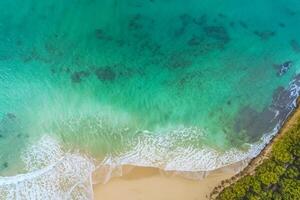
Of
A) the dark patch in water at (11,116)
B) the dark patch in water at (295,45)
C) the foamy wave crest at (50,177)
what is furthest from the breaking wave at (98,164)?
the dark patch in water at (295,45)

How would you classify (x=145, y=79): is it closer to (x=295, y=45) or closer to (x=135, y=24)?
(x=135, y=24)

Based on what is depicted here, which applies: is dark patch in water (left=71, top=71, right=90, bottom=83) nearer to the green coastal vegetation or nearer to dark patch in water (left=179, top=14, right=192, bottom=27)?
dark patch in water (left=179, top=14, right=192, bottom=27)

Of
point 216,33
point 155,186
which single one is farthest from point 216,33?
point 155,186

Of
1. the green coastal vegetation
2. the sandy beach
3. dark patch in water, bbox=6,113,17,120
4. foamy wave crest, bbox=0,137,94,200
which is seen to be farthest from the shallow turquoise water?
the green coastal vegetation

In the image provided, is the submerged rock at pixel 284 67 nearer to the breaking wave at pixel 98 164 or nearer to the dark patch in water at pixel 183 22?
the breaking wave at pixel 98 164

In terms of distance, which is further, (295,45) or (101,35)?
(295,45)
